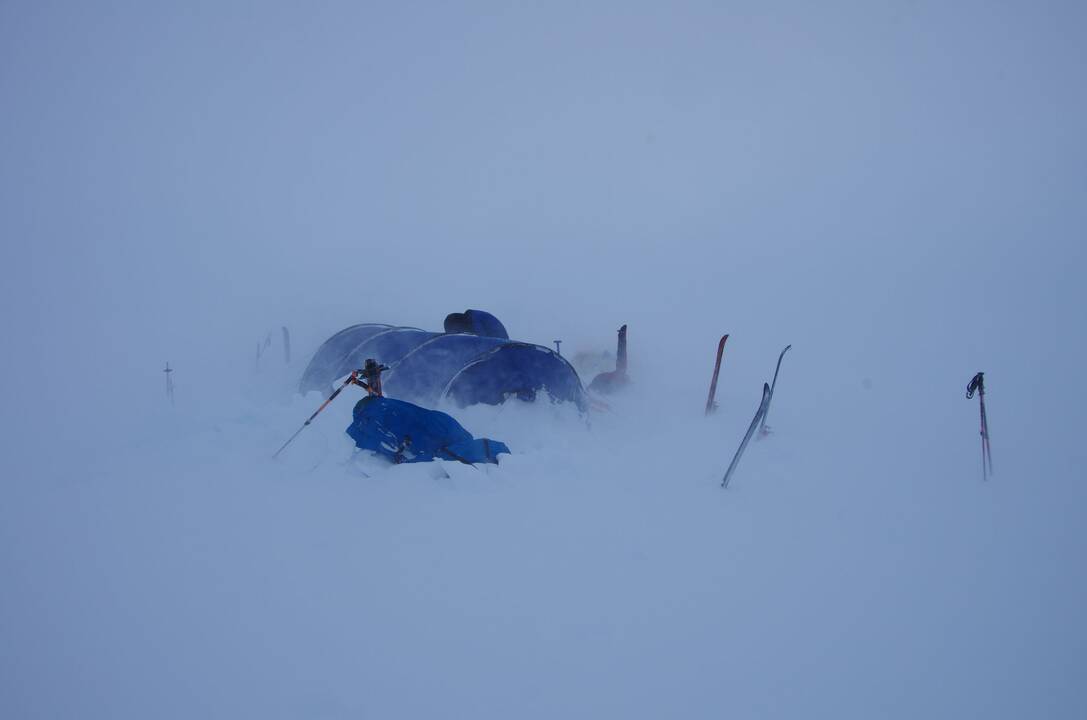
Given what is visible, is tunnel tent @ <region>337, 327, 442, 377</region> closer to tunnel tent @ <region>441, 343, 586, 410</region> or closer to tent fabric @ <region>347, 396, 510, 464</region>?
tunnel tent @ <region>441, 343, 586, 410</region>

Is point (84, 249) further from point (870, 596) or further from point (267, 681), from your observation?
point (870, 596)

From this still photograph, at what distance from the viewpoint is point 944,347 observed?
16844 millimetres

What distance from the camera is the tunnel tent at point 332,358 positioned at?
11.4 meters

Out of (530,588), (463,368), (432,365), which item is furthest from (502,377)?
(530,588)

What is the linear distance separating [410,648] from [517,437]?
479 centimetres

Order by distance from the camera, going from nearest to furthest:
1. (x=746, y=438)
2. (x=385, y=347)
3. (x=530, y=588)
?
(x=530, y=588), (x=746, y=438), (x=385, y=347)

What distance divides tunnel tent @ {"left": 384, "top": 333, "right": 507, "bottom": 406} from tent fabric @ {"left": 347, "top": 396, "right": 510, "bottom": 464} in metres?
2.05

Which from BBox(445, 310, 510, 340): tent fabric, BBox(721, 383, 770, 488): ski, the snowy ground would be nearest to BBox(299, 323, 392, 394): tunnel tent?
BBox(445, 310, 510, 340): tent fabric

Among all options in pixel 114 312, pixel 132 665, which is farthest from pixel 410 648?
pixel 114 312

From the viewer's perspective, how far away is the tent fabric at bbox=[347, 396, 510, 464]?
7.33m

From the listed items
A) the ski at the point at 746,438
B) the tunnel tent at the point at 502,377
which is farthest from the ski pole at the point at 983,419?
the tunnel tent at the point at 502,377

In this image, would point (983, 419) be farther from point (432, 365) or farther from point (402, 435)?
point (432, 365)

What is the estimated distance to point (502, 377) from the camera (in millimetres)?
9422

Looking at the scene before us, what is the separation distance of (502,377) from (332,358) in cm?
427
